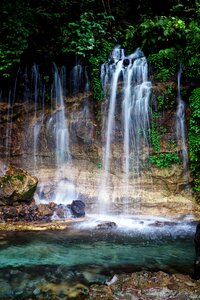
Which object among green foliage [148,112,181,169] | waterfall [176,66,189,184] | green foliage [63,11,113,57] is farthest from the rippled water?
green foliage [63,11,113,57]

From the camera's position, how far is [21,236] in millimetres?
7605

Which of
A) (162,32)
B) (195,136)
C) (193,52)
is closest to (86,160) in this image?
(195,136)

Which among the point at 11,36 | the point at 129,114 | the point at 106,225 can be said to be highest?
the point at 11,36

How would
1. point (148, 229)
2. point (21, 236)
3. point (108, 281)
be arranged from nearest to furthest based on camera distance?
point (108, 281), point (21, 236), point (148, 229)

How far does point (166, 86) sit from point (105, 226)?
5.42 metres

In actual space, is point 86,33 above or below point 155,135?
above

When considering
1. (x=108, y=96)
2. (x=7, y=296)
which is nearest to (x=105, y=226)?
(x=7, y=296)

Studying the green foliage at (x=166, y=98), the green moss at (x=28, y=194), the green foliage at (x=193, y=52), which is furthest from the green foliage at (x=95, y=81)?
the green moss at (x=28, y=194)

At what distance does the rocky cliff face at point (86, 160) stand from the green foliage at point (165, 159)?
0.46 ft

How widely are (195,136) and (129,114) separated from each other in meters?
2.43

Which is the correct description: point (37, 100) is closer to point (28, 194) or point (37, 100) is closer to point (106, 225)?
point (28, 194)

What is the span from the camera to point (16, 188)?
949 centimetres

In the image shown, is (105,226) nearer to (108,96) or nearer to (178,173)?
(178,173)

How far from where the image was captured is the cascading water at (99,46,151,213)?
34.1 ft
